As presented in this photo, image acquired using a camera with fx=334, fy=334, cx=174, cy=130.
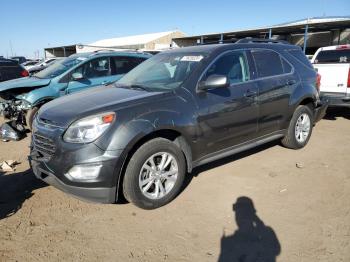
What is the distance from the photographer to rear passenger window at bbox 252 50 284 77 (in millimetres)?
4910

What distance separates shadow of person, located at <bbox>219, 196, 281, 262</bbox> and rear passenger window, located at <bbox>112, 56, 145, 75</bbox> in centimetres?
565

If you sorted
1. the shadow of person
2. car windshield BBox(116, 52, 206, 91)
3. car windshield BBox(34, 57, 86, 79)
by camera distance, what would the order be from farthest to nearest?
car windshield BBox(34, 57, 86, 79)
car windshield BBox(116, 52, 206, 91)
the shadow of person

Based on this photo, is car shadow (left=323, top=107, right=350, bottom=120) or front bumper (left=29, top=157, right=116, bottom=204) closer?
front bumper (left=29, top=157, right=116, bottom=204)

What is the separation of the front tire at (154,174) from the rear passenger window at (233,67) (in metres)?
1.19

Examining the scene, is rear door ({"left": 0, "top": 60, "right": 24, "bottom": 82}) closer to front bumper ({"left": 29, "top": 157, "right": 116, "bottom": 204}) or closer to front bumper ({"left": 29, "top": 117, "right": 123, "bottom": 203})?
front bumper ({"left": 29, "top": 117, "right": 123, "bottom": 203})

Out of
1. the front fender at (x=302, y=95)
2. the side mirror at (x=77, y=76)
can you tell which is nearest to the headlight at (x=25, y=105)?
the side mirror at (x=77, y=76)

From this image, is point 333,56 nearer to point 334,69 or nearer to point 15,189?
point 334,69

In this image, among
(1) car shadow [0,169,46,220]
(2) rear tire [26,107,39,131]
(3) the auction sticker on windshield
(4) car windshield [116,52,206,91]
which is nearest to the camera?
(1) car shadow [0,169,46,220]

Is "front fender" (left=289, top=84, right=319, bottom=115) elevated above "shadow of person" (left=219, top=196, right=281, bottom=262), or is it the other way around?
"front fender" (left=289, top=84, right=319, bottom=115)

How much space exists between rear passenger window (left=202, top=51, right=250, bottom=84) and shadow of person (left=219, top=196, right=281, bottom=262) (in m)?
1.84

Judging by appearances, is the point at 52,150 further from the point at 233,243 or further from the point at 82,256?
the point at 233,243

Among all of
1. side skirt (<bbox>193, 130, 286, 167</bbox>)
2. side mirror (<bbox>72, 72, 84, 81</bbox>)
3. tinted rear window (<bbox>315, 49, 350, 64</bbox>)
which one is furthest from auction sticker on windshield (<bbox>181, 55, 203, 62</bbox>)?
tinted rear window (<bbox>315, 49, 350, 64</bbox>)

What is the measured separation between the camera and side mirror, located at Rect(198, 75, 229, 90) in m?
4.03

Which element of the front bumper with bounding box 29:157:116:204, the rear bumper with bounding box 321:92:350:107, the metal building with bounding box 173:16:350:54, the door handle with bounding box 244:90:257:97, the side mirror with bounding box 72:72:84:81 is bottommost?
the front bumper with bounding box 29:157:116:204
